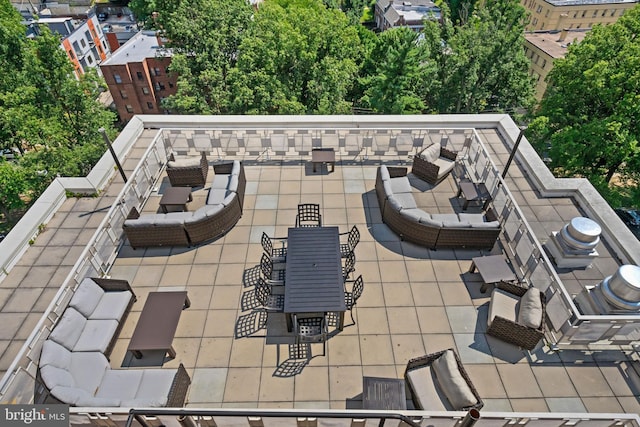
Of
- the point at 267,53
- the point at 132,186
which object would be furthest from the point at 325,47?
the point at 132,186

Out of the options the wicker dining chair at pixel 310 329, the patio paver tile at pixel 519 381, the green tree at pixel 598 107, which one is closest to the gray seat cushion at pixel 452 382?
the patio paver tile at pixel 519 381

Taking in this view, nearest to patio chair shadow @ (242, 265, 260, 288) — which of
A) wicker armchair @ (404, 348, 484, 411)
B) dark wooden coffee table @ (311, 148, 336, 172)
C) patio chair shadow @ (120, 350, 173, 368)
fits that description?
patio chair shadow @ (120, 350, 173, 368)

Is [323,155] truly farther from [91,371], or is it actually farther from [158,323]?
[91,371]

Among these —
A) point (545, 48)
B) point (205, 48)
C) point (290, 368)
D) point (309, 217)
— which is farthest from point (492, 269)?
point (545, 48)

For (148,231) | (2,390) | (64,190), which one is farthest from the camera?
(64,190)

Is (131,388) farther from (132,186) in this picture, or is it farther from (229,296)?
(132,186)

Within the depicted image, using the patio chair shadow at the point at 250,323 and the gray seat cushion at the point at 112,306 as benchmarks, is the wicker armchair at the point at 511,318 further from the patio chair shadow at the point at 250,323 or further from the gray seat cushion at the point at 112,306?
the gray seat cushion at the point at 112,306
